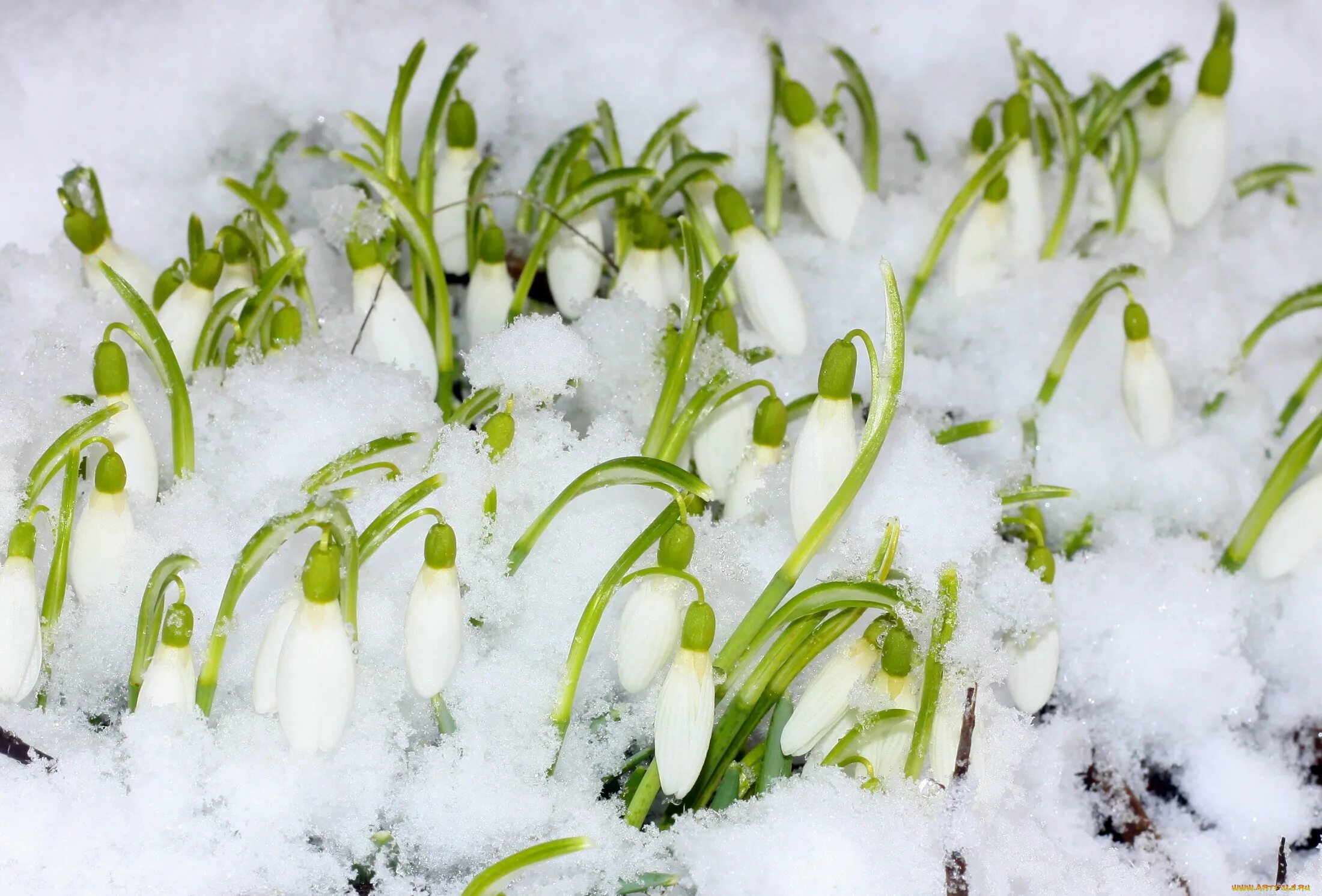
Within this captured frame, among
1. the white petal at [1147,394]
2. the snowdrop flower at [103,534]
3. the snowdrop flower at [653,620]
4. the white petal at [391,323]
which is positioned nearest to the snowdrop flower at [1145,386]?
the white petal at [1147,394]

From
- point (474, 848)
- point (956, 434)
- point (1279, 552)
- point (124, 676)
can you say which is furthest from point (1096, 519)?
point (124, 676)

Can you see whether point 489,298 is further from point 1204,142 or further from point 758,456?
point 1204,142

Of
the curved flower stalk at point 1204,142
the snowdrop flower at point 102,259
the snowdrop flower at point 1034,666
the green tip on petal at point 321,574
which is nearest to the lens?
the green tip on petal at point 321,574

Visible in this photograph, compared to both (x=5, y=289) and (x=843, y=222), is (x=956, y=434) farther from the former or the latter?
(x=5, y=289)

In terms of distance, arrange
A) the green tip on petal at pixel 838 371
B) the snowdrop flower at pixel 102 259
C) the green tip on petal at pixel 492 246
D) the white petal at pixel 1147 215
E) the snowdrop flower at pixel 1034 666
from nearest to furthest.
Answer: the green tip on petal at pixel 838 371, the snowdrop flower at pixel 1034 666, the snowdrop flower at pixel 102 259, the green tip on petal at pixel 492 246, the white petal at pixel 1147 215

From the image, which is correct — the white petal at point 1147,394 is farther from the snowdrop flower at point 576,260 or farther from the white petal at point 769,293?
the snowdrop flower at point 576,260

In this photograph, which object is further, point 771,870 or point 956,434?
point 956,434

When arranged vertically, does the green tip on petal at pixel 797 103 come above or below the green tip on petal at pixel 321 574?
above
